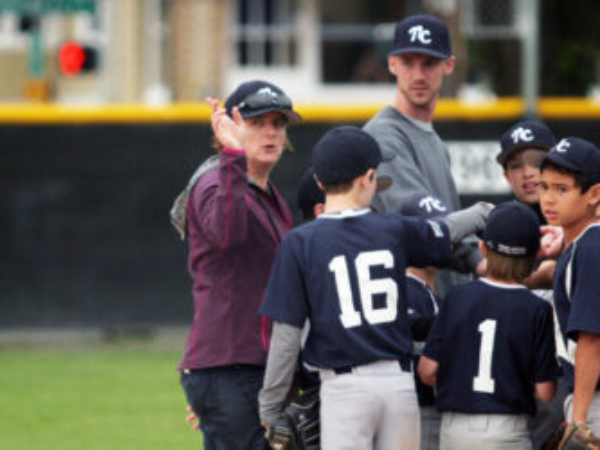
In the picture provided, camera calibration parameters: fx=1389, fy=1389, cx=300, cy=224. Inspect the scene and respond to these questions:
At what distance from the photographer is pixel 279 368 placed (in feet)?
17.4

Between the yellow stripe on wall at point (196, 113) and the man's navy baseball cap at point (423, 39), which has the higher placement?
the man's navy baseball cap at point (423, 39)

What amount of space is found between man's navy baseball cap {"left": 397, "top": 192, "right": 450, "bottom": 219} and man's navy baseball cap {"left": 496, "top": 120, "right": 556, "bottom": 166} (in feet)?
2.63

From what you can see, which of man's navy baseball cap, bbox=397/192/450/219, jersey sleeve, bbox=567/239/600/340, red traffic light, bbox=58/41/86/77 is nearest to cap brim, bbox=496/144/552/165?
man's navy baseball cap, bbox=397/192/450/219

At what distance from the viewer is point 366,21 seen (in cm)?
2581

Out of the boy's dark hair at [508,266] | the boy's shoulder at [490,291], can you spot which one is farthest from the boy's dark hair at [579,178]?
the boy's shoulder at [490,291]

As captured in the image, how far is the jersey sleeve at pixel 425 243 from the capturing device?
5387 mm

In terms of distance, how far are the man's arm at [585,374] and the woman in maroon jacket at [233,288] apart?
1.29 metres

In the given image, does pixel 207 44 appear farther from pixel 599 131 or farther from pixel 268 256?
pixel 268 256

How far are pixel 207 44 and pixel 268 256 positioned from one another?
1814cm

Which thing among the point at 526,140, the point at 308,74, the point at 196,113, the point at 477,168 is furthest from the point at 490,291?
the point at 308,74

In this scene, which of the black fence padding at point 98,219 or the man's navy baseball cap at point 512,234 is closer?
the man's navy baseball cap at point 512,234

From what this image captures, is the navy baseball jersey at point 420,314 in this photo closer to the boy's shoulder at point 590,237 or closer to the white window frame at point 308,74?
the boy's shoulder at point 590,237

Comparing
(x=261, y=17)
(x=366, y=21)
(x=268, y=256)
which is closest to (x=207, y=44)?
(x=261, y=17)

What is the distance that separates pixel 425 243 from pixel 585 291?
25.1 inches
